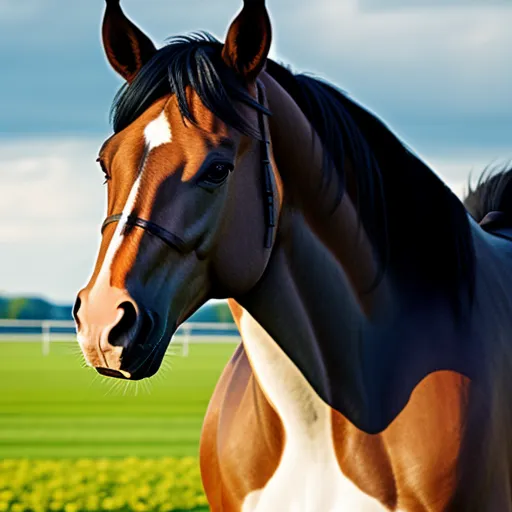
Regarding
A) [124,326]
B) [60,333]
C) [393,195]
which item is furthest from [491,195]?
[60,333]

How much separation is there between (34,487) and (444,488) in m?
6.44

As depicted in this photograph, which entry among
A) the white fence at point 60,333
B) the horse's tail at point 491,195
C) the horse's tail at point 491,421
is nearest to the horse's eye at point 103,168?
the horse's tail at point 491,421

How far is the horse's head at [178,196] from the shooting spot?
8.73 ft

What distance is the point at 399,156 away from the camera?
3371mm

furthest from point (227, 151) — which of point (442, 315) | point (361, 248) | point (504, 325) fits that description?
point (504, 325)

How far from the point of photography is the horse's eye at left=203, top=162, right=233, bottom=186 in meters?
2.85

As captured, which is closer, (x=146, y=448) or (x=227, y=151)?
(x=227, y=151)

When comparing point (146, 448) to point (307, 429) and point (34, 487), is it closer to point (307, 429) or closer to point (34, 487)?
point (34, 487)

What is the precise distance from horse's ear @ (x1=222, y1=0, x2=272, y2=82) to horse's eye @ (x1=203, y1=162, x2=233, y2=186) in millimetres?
335

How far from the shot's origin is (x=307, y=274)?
10.4 ft

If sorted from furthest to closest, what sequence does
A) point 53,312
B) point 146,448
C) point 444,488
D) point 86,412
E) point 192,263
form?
point 53,312
point 86,412
point 146,448
point 444,488
point 192,263

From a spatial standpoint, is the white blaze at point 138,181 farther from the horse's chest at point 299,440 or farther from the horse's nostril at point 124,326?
the horse's chest at point 299,440

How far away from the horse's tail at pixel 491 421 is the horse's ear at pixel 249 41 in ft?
3.68

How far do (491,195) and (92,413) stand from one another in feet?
42.9
